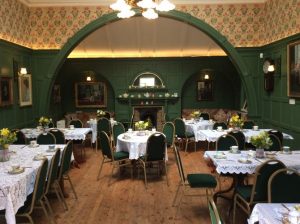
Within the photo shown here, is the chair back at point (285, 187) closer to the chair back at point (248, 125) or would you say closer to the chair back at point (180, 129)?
the chair back at point (248, 125)

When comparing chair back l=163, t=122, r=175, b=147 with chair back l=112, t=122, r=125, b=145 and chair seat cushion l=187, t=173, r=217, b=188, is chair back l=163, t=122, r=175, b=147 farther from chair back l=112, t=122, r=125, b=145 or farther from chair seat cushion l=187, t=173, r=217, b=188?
chair seat cushion l=187, t=173, r=217, b=188

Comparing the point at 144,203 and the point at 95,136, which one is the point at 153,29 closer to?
the point at 95,136

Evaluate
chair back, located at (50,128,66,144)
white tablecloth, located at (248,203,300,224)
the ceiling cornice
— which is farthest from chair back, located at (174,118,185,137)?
white tablecloth, located at (248,203,300,224)

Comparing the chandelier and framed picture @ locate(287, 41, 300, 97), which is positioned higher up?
the chandelier

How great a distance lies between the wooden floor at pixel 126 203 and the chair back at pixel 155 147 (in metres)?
0.55

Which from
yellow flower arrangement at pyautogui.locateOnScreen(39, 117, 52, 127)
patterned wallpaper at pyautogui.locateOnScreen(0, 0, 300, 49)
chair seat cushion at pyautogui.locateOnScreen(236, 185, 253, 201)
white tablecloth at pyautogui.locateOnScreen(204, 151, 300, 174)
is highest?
patterned wallpaper at pyautogui.locateOnScreen(0, 0, 300, 49)

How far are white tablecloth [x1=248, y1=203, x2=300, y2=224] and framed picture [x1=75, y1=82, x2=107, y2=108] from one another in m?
11.9

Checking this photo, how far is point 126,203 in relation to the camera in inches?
214

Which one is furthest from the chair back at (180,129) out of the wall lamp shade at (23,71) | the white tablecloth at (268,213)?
the white tablecloth at (268,213)

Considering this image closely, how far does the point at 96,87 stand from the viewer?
1443cm

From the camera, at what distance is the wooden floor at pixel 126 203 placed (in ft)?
15.8

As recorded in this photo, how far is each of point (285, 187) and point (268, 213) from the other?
75 centimetres

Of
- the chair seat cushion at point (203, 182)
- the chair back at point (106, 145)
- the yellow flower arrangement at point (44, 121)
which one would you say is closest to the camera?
the chair seat cushion at point (203, 182)

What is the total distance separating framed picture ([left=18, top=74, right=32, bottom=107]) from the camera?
848 cm
